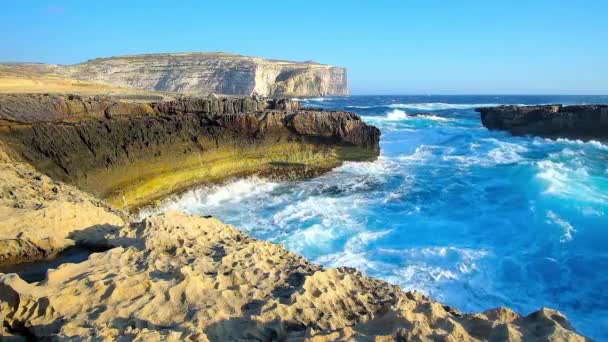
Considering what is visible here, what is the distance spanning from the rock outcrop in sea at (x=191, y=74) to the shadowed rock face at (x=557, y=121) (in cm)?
3829

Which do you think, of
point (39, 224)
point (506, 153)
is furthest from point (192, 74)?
point (39, 224)

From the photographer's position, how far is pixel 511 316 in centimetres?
291

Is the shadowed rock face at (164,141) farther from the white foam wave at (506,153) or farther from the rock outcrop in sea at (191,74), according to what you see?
the rock outcrop in sea at (191,74)

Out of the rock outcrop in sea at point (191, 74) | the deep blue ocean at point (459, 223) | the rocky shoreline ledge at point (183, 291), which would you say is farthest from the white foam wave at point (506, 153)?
the rock outcrop in sea at point (191, 74)

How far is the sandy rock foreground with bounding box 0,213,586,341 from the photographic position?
274 cm

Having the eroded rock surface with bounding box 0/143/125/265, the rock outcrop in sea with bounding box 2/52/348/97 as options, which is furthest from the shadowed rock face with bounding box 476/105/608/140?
the rock outcrop in sea with bounding box 2/52/348/97

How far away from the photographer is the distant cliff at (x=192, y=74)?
63.0 m

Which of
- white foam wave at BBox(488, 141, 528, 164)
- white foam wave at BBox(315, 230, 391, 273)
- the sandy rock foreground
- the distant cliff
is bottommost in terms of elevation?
white foam wave at BBox(315, 230, 391, 273)

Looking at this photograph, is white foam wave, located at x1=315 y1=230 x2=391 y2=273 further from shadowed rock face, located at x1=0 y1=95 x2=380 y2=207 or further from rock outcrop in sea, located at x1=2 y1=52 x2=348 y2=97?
rock outcrop in sea, located at x1=2 y1=52 x2=348 y2=97

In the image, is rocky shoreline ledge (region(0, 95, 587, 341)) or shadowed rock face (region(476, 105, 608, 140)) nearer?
rocky shoreline ledge (region(0, 95, 587, 341))

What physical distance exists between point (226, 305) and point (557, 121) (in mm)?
26041

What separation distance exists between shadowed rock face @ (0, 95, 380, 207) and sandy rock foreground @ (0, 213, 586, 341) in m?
7.02

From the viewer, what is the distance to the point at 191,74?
7169 centimetres

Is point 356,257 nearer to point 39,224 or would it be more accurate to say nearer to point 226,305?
point 226,305
